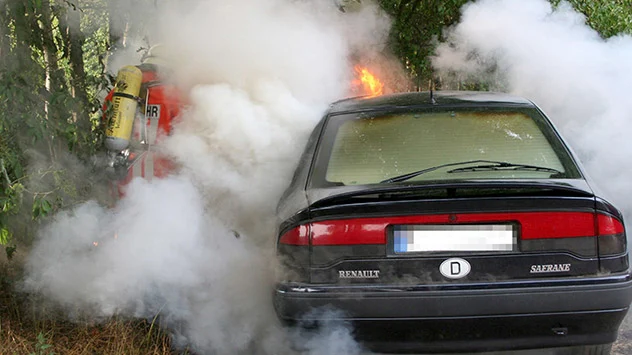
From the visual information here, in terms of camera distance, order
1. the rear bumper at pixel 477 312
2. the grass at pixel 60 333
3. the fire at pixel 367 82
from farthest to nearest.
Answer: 1. the fire at pixel 367 82
2. the grass at pixel 60 333
3. the rear bumper at pixel 477 312

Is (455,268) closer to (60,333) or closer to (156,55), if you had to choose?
(60,333)

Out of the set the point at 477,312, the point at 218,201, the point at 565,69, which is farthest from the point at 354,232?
the point at 565,69

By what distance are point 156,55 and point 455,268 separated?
12.5 feet

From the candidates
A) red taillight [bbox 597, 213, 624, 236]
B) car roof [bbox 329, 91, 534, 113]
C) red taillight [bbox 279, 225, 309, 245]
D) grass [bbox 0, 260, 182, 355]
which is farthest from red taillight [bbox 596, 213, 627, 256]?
grass [bbox 0, 260, 182, 355]

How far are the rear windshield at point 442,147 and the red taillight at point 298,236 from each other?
1.28ft

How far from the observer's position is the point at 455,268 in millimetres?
3154

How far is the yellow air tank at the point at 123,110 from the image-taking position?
538 cm

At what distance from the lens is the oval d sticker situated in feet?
10.3

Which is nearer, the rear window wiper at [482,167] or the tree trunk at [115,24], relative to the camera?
the rear window wiper at [482,167]

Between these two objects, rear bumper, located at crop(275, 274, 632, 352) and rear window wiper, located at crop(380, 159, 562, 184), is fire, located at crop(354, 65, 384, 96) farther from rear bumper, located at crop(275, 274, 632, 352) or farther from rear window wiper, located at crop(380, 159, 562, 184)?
rear bumper, located at crop(275, 274, 632, 352)

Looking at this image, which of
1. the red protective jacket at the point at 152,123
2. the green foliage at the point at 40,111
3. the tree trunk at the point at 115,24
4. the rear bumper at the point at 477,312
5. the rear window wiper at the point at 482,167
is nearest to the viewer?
the rear bumper at the point at 477,312

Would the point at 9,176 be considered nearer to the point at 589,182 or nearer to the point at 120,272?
the point at 120,272

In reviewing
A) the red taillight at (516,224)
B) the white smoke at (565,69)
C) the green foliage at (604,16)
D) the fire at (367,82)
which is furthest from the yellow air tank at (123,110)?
the green foliage at (604,16)

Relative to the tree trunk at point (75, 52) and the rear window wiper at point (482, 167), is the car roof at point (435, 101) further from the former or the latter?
the tree trunk at point (75, 52)
